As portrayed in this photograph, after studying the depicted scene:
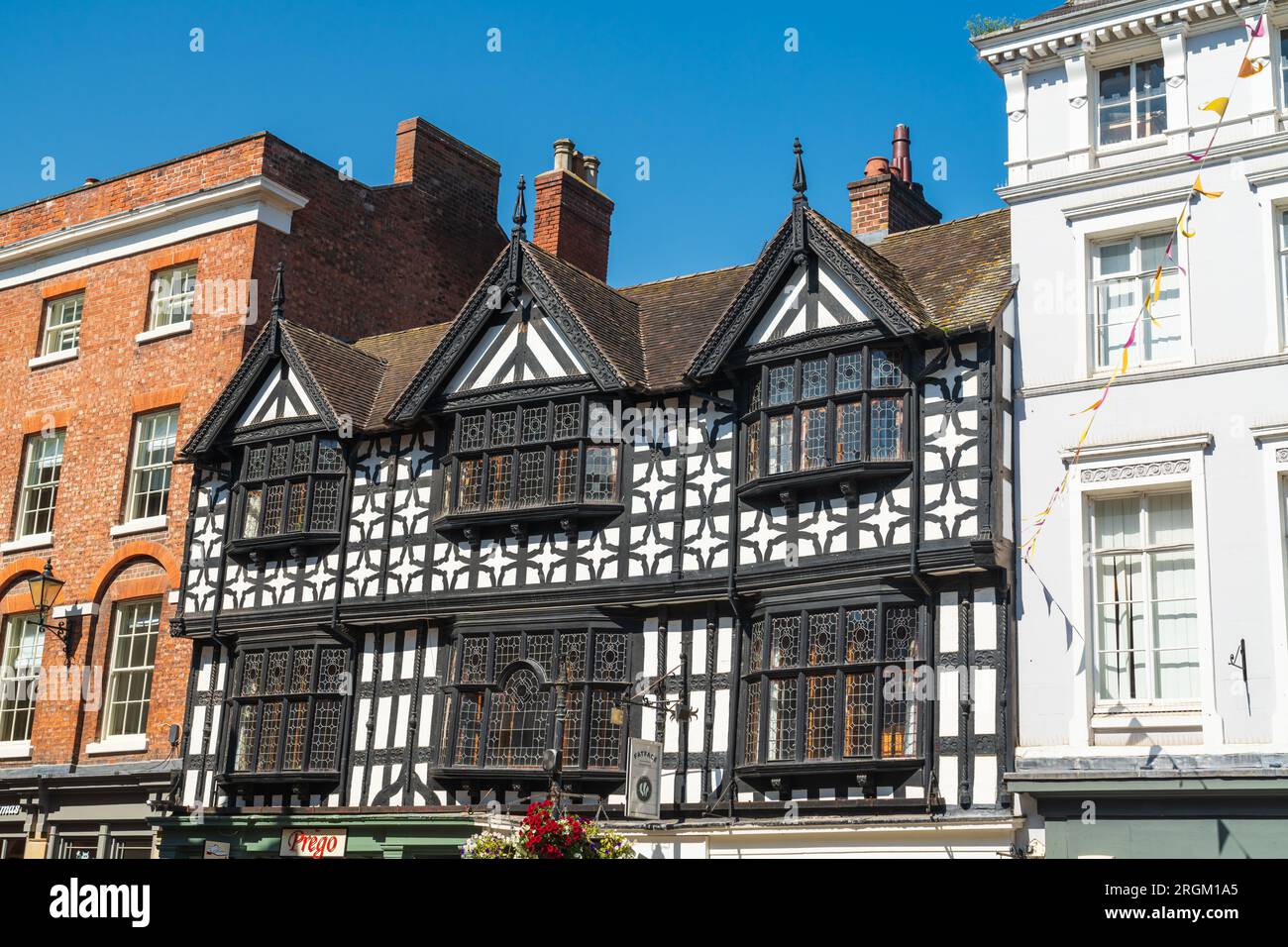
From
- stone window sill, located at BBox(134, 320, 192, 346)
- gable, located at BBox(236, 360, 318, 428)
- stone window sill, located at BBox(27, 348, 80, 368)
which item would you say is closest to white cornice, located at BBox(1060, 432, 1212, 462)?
gable, located at BBox(236, 360, 318, 428)

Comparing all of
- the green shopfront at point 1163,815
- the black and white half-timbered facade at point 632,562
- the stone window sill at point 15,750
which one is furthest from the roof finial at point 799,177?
the stone window sill at point 15,750

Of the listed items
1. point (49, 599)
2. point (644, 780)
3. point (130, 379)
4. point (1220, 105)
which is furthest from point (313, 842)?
point (1220, 105)

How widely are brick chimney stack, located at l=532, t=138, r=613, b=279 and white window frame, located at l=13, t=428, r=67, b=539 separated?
905cm

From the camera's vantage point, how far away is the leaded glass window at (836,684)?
681 inches

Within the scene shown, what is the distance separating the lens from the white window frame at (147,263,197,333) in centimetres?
2611

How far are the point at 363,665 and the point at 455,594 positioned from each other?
6.31ft

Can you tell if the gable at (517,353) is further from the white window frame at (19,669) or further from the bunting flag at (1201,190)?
the white window frame at (19,669)

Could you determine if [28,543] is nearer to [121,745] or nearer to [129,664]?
[129,664]

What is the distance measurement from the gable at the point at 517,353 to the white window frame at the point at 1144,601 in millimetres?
7484

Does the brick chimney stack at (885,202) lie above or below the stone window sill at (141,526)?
above

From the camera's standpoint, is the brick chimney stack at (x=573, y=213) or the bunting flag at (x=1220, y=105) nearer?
the bunting flag at (x=1220, y=105)

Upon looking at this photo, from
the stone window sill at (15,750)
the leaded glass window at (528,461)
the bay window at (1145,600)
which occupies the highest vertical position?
the leaded glass window at (528,461)

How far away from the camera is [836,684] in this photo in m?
17.7
